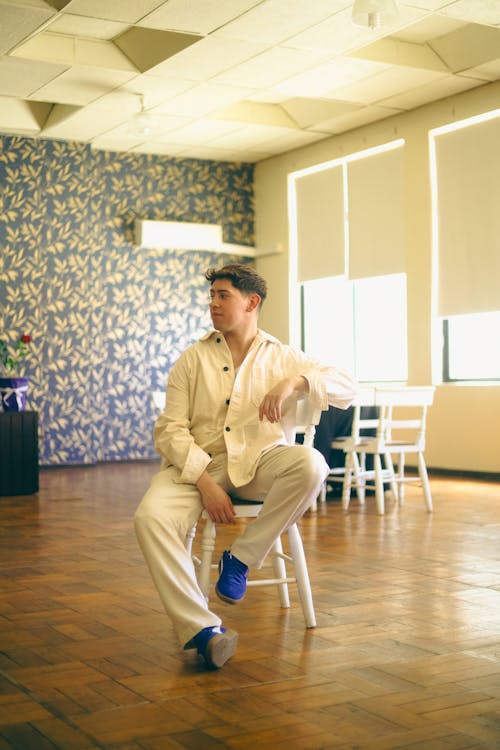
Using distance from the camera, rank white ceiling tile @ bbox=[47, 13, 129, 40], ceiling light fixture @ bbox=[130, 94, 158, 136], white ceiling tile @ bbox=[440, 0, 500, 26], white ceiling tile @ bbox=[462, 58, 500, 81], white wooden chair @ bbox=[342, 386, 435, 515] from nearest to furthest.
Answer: white wooden chair @ bbox=[342, 386, 435, 515]
white ceiling tile @ bbox=[440, 0, 500, 26]
white ceiling tile @ bbox=[47, 13, 129, 40]
white ceiling tile @ bbox=[462, 58, 500, 81]
ceiling light fixture @ bbox=[130, 94, 158, 136]

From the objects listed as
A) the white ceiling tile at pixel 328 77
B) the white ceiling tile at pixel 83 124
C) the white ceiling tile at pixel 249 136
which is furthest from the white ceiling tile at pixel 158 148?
the white ceiling tile at pixel 328 77

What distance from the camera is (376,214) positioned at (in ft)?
30.6

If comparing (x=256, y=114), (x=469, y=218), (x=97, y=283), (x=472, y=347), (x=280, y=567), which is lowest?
(x=280, y=567)

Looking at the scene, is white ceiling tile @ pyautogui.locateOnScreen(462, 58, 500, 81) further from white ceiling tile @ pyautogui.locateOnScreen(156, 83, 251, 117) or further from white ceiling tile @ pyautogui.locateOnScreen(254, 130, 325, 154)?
white ceiling tile @ pyautogui.locateOnScreen(254, 130, 325, 154)

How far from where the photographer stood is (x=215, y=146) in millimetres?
10211

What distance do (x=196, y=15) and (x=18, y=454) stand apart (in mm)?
3416

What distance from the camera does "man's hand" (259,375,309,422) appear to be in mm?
2875

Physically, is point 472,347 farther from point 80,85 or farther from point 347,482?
point 80,85

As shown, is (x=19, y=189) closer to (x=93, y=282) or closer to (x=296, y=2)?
(x=93, y=282)

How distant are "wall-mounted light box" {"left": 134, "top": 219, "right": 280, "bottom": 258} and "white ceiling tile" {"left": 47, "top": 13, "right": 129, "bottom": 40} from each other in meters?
3.21

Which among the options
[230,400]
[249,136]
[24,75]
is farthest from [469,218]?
[230,400]

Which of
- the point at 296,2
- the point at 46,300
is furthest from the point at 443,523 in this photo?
the point at 46,300

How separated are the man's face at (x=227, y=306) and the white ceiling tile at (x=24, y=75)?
4874 mm

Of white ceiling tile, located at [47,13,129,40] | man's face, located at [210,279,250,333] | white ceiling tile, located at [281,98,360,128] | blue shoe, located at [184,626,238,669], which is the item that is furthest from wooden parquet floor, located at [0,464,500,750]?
white ceiling tile, located at [281,98,360,128]
